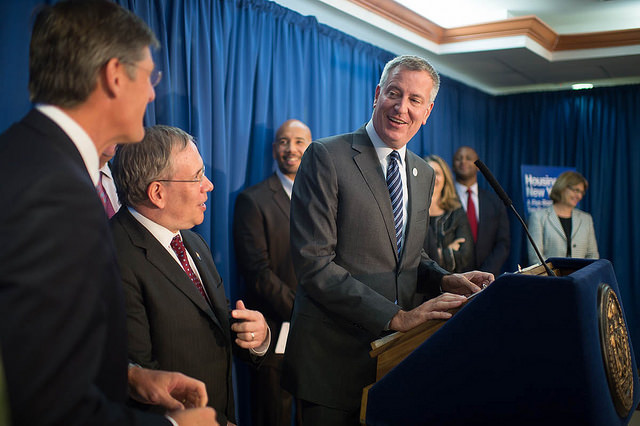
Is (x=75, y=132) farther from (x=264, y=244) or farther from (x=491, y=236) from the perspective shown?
(x=491, y=236)

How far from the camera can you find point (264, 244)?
3.20 meters

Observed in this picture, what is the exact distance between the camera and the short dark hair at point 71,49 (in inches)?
35.5

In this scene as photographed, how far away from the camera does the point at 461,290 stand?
5.56 ft

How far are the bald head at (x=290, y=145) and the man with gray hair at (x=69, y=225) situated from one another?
2362 millimetres

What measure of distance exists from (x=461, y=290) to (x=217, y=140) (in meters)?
1.99

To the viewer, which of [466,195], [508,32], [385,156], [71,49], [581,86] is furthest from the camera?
[581,86]

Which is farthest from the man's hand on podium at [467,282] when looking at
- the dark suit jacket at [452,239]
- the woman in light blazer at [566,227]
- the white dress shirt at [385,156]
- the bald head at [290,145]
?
the woman in light blazer at [566,227]

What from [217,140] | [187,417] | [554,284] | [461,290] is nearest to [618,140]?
[217,140]

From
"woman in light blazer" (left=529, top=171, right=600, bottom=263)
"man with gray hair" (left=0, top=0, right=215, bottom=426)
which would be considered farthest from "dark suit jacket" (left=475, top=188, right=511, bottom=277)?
"man with gray hair" (left=0, top=0, right=215, bottom=426)

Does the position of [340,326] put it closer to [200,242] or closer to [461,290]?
[461,290]

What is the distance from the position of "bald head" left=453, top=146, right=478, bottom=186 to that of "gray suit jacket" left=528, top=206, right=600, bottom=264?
72cm

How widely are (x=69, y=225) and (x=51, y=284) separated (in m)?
0.09

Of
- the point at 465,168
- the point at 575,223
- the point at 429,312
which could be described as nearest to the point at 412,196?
the point at 429,312

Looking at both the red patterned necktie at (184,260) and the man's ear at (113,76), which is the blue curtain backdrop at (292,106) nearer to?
the red patterned necktie at (184,260)
